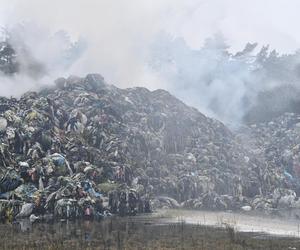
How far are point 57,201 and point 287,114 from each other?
232ft

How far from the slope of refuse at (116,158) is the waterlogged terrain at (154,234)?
198 inches

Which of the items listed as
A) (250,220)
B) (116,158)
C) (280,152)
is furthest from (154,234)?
(280,152)

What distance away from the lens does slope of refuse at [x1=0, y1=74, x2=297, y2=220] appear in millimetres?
54406

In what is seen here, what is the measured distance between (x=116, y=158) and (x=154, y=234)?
27.9 metres

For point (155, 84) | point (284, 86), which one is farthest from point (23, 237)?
point (284, 86)

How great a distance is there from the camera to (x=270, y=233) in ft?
145

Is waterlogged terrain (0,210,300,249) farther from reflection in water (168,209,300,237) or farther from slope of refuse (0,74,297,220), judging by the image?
slope of refuse (0,74,297,220)

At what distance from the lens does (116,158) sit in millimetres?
68000

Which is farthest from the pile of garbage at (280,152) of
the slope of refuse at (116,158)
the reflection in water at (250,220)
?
the reflection in water at (250,220)

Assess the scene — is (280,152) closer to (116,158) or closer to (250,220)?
(116,158)

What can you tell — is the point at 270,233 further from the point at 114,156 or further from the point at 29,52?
the point at 29,52

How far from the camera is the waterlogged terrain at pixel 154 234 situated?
3638 centimetres

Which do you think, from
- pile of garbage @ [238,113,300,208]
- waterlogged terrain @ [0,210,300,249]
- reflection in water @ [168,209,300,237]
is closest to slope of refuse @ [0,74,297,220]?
pile of garbage @ [238,113,300,208]

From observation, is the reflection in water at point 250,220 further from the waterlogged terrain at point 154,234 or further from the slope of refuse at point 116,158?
the slope of refuse at point 116,158
